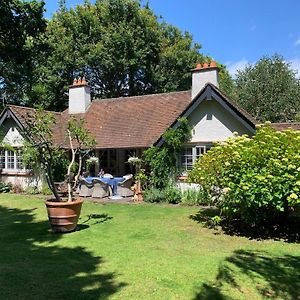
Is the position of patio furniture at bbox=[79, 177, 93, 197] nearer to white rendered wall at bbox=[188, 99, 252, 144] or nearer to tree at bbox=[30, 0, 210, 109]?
white rendered wall at bbox=[188, 99, 252, 144]

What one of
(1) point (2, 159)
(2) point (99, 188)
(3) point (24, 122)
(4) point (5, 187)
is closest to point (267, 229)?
(2) point (99, 188)

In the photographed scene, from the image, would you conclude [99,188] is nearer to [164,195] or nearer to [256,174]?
[164,195]

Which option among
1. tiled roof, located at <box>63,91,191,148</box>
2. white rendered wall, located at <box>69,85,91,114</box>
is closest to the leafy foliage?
tiled roof, located at <box>63,91,191,148</box>

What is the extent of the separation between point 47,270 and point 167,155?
10.3 m

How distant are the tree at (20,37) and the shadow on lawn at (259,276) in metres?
22.2

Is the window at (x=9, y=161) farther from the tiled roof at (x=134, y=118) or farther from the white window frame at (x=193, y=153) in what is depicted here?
the white window frame at (x=193, y=153)

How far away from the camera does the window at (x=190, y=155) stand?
1670cm

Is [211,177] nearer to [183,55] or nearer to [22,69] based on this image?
[22,69]

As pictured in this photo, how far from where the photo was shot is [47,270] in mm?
7074

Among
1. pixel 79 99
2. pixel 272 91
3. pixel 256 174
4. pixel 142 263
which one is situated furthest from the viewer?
pixel 272 91

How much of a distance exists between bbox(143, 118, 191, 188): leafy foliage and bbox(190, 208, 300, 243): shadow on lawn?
5.02m

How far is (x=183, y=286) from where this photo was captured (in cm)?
619

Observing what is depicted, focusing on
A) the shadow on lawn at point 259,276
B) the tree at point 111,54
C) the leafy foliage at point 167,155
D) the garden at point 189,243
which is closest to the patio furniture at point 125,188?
the leafy foliage at point 167,155

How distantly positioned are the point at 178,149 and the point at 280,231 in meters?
7.21
